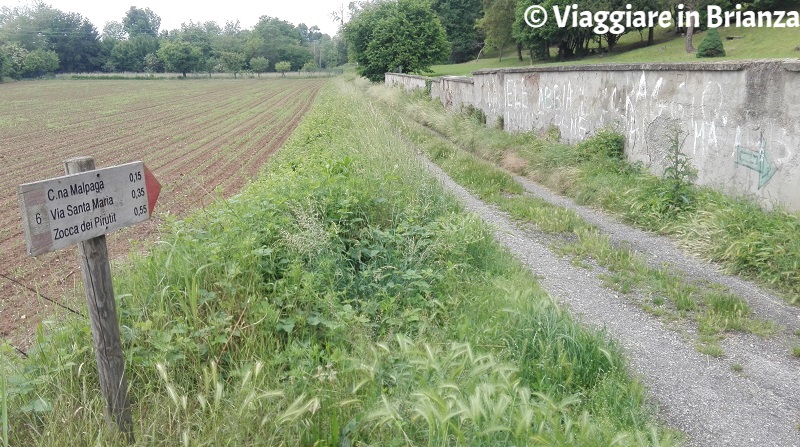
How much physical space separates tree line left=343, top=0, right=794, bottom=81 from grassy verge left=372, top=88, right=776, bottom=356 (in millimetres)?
35258

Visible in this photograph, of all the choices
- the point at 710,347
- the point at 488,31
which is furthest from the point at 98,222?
the point at 488,31

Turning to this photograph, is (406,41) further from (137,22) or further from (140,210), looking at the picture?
(137,22)

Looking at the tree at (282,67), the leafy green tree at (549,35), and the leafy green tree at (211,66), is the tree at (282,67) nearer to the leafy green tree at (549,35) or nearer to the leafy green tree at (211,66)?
the leafy green tree at (211,66)

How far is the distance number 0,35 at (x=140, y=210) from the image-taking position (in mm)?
3273

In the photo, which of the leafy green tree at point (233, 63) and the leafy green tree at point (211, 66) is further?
the leafy green tree at point (233, 63)

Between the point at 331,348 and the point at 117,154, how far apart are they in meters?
18.8

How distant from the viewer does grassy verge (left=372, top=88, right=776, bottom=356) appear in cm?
530

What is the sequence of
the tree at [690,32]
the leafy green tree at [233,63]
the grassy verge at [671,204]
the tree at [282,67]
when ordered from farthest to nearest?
1. the leafy green tree at [233,63]
2. the tree at [282,67]
3. the tree at [690,32]
4. the grassy verge at [671,204]

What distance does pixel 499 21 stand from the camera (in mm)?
66312

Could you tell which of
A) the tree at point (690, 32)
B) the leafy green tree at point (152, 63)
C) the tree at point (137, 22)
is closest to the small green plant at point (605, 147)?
the tree at point (690, 32)

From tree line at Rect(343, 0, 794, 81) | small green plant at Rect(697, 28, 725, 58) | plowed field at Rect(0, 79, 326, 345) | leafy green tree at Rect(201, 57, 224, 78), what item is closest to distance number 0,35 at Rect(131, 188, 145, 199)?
plowed field at Rect(0, 79, 326, 345)

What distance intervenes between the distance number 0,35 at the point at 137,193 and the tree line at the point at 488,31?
1668 inches

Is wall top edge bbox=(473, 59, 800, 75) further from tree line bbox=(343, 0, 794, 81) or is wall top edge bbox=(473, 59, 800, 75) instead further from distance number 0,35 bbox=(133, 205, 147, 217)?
tree line bbox=(343, 0, 794, 81)

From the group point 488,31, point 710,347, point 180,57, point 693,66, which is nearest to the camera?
point 710,347
